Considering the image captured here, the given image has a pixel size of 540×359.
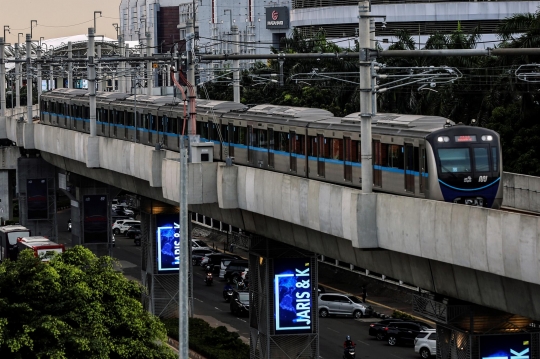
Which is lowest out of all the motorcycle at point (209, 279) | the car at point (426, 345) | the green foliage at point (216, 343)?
the motorcycle at point (209, 279)

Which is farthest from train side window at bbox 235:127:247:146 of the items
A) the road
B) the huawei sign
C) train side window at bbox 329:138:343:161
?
the huawei sign

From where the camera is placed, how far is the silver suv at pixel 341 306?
6712 centimetres

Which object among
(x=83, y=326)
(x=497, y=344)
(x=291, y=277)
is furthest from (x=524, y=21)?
(x=83, y=326)

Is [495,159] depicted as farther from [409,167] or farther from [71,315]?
[71,315]

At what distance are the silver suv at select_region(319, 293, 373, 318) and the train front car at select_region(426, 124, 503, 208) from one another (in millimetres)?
34285

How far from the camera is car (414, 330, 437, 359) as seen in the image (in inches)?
2164

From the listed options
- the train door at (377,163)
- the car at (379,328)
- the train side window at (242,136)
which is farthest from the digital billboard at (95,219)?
the train door at (377,163)

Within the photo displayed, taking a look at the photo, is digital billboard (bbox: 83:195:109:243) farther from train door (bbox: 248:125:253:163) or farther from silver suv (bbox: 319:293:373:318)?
train door (bbox: 248:125:253:163)

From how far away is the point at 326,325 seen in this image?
65.0 m

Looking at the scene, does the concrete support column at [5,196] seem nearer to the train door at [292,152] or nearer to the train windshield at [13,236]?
the train windshield at [13,236]

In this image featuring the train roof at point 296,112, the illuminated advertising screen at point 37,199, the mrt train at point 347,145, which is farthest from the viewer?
the illuminated advertising screen at point 37,199

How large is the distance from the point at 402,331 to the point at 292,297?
15.3m

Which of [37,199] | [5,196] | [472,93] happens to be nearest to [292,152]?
[472,93]

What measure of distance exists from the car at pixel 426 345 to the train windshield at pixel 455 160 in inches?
909
